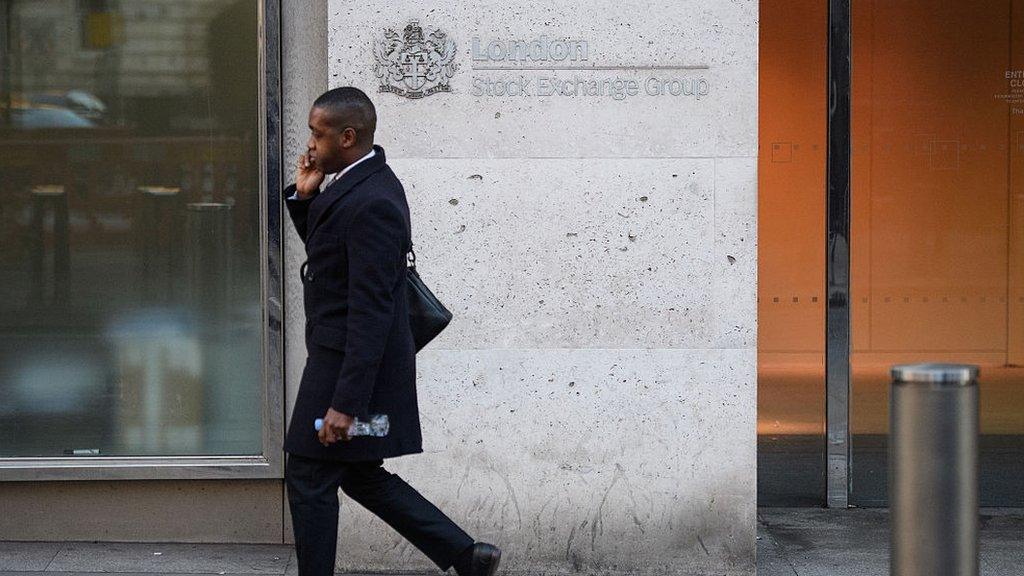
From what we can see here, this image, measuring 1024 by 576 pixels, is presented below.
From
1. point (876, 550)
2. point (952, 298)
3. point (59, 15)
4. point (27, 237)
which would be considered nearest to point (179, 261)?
point (27, 237)

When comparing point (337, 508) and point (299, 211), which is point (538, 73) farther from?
point (337, 508)

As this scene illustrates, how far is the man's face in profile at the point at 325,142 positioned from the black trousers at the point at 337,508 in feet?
3.13

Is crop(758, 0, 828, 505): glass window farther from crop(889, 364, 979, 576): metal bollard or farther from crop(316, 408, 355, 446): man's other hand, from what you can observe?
crop(889, 364, 979, 576): metal bollard

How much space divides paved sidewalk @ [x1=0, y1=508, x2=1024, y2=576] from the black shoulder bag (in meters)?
1.52

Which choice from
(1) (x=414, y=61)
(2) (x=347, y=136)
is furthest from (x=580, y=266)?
(2) (x=347, y=136)

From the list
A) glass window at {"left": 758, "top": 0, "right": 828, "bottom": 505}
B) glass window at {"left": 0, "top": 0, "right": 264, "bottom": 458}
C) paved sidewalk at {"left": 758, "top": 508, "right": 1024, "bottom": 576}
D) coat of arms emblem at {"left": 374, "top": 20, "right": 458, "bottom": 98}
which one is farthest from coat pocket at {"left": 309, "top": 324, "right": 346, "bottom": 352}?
glass window at {"left": 758, "top": 0, "right": 828, "bottom": 505}

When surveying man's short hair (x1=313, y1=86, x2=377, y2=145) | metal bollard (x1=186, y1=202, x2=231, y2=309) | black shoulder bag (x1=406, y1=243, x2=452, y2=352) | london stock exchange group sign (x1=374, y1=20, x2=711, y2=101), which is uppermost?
london stock exchange group sign (x1=374, y1=20, x2=711, y2=101)

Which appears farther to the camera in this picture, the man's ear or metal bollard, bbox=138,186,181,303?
metal bollard, bbox=138,186,181,303

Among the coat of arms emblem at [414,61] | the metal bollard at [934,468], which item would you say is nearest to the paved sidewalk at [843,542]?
the metal bollard at [934,468]

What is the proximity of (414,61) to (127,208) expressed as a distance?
152 cm

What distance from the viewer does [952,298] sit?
27.7 ft

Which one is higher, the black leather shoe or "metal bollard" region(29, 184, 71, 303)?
"metal bollard" region(29, 184, 71, 303)

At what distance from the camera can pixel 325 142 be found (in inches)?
182

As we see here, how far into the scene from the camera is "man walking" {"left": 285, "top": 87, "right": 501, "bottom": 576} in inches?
173
